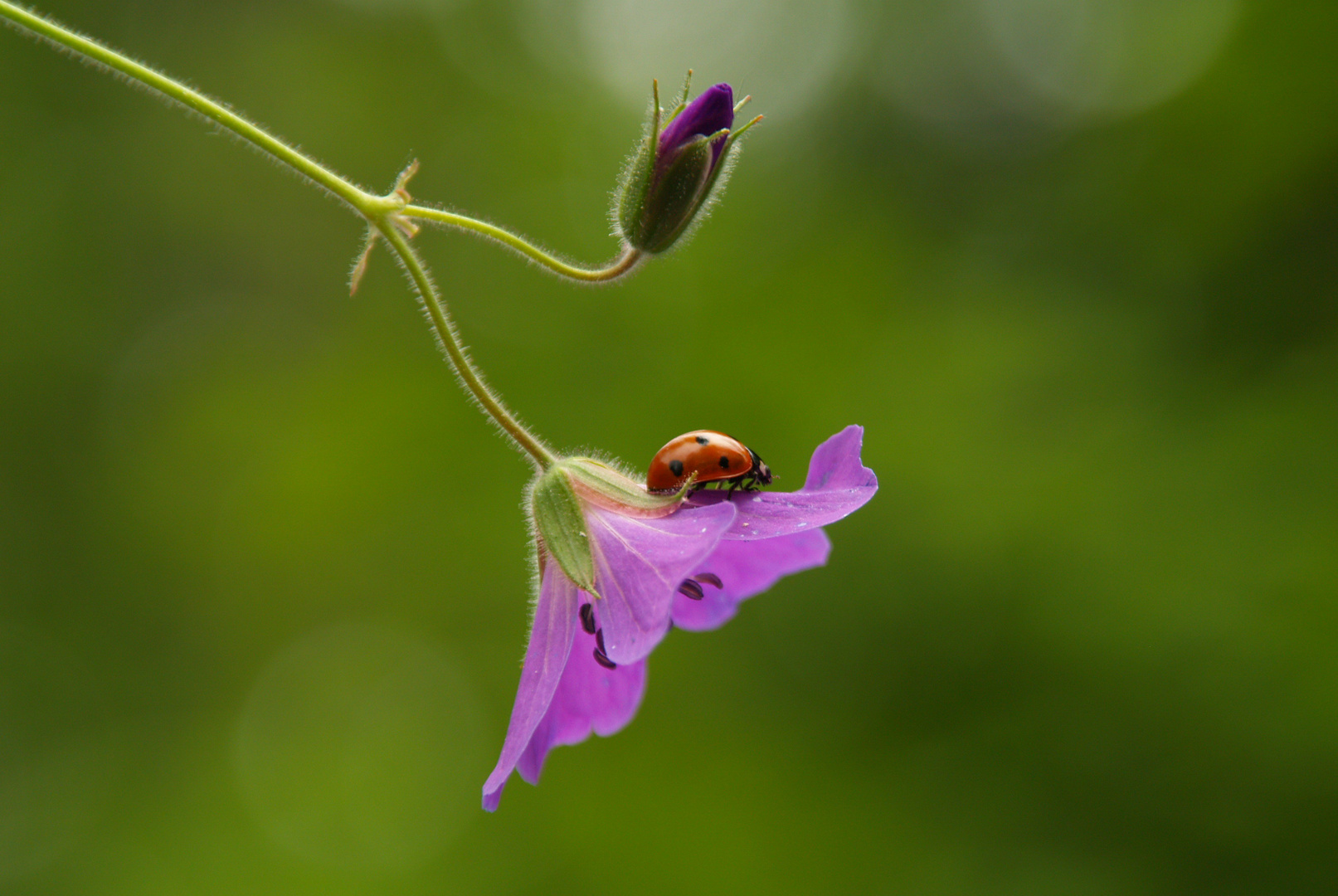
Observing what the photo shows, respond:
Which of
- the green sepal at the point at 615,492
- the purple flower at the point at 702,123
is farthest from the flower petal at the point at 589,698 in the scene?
the purple flower at the point at 702,123

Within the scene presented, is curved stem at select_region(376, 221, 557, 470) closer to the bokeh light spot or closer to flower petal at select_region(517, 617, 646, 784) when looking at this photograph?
flower petal at select_region(517, 617, 646, 784)

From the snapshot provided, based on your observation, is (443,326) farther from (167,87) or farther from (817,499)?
(817,499)

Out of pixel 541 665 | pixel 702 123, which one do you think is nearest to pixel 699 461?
pixel 541 665

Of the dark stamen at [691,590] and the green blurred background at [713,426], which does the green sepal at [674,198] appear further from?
the green blurred background at [713,426]

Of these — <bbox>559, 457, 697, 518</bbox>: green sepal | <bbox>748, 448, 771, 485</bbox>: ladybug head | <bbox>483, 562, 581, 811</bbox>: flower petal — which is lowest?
<bbox>483, 562, 581, 811</bbox>: flower petal

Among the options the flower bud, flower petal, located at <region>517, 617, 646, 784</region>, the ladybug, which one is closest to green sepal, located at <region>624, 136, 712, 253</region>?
the flower bud

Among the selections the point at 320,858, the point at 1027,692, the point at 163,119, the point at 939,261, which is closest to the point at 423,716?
the point at 320,858

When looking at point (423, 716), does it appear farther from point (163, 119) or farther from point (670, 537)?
point (163, 119)
